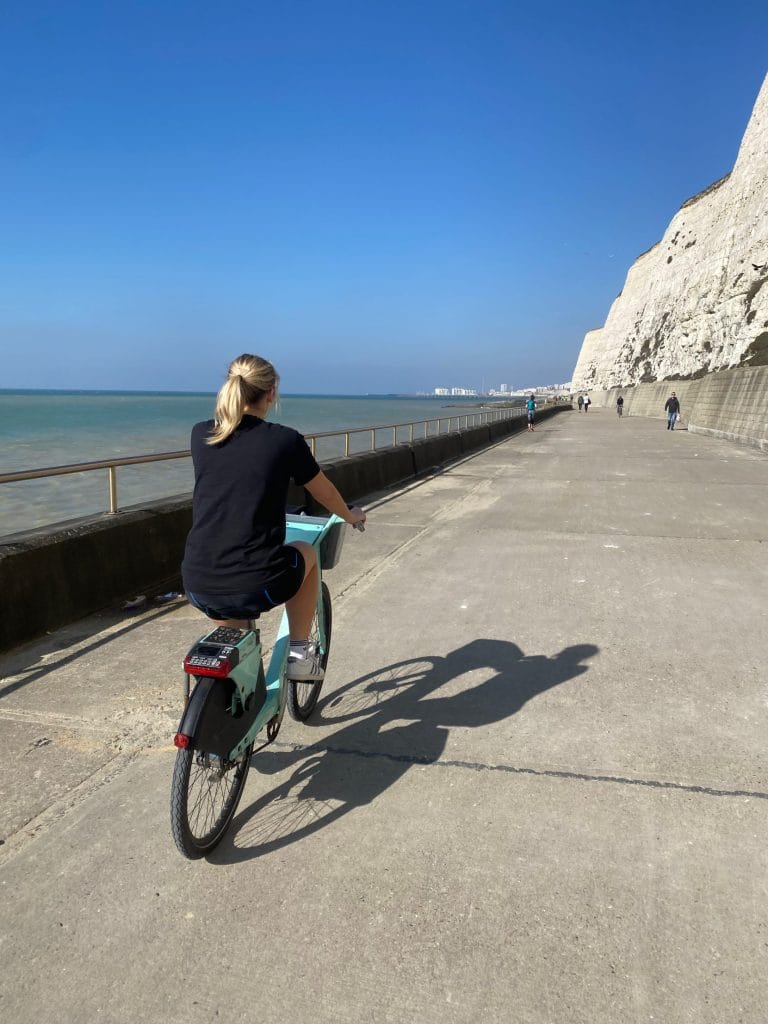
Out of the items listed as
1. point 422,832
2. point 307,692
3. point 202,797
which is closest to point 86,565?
point 307,692

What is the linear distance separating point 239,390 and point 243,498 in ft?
1.42

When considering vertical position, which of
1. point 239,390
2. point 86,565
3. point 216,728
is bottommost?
point 86,565

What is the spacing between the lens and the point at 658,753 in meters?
3.65

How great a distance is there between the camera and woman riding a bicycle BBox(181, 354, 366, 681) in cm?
287

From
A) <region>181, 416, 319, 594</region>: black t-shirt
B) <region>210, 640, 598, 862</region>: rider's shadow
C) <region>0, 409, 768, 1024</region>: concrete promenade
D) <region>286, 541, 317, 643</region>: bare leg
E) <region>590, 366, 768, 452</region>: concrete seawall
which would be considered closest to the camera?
<region>0, 409, 768, 1024</region>: concrete promenade

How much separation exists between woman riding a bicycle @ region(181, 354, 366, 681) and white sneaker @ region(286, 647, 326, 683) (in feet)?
1.69

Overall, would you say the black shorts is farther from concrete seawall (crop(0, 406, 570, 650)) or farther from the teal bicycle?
concrete seawall (crop(0, 406, 570, 650))

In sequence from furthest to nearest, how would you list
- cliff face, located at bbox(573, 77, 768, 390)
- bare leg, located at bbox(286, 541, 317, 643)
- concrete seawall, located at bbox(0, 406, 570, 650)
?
cliff face, located at bbox(573, 77, 768, 390)
concrete seawall, located at bbox(0, 406, 570, 650)
bare leg, located at bbox(286, 541, 317, 643)

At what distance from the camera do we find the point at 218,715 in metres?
2.76

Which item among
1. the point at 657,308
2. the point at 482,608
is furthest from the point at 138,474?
the point at 657,308

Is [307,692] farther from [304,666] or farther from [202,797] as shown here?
[202,797]

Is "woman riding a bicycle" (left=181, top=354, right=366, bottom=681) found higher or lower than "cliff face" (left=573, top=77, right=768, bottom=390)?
lower

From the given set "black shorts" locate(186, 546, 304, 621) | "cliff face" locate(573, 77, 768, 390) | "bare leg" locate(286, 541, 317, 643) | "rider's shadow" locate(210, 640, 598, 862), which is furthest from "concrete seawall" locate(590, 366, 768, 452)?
"black shorts" locate(186, 546, 304, 621)

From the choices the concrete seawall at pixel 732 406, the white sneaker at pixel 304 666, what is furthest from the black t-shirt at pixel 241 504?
the concrete seawall at pixel 732 406
